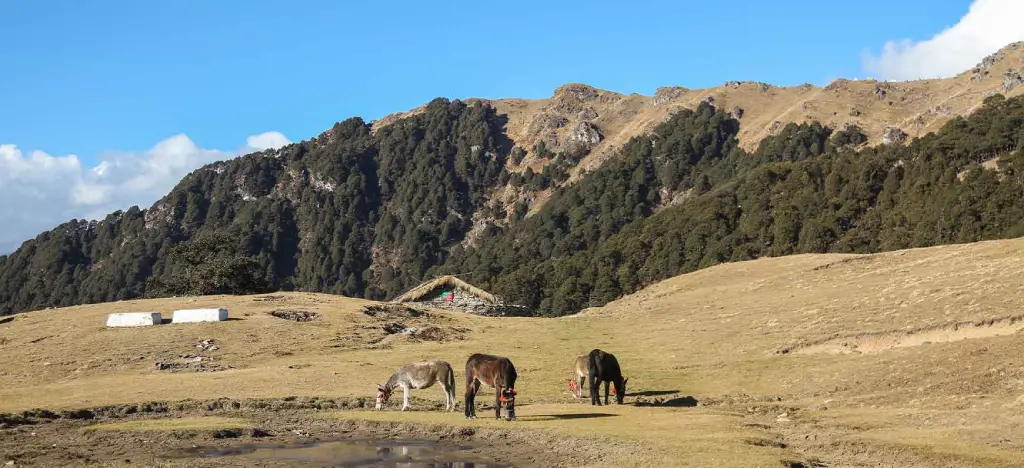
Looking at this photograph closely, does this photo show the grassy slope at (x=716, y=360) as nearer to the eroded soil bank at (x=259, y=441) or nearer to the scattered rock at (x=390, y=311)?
the eroded soil bank at (x=259, y=441)

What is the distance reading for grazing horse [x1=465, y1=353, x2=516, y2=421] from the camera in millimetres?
33812

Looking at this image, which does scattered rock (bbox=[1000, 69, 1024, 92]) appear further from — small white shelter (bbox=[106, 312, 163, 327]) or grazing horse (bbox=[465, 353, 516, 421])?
grazing horse (bbox=[465, 353, 516, 421])

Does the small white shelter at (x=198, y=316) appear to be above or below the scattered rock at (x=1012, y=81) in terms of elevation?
below

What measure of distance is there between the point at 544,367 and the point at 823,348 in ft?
50.4

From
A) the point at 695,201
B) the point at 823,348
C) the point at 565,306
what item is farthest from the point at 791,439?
the point at 695,201

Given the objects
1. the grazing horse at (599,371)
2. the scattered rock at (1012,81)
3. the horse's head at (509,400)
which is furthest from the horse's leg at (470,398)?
the scattered rock at (1012,81)

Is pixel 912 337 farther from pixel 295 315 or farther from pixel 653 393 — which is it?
pixel 295 315

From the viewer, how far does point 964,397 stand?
32.9 m

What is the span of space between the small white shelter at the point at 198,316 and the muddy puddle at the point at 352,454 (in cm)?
3577

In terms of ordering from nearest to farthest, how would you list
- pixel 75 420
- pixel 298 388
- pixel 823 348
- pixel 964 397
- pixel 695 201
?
1. pixel 964 397
2. pixel 75 420
3. pixel 298 388
4. pixel 823 348
5. pixel 695 201

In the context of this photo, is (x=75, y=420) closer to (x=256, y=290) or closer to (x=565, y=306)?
(x=256, y=290)

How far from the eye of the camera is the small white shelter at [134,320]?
207 feet

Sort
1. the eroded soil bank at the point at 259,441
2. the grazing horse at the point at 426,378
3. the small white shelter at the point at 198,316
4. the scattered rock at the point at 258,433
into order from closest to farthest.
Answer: the eroded soil bank at the point at 259,441 < the scattered rock at the point at 258,433 < the grazing horse at the point at 426,378 < the small white shelter at the point at 198,316

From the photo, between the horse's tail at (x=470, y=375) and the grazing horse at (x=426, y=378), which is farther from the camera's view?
the grazing horse at (x=426, y=378)
